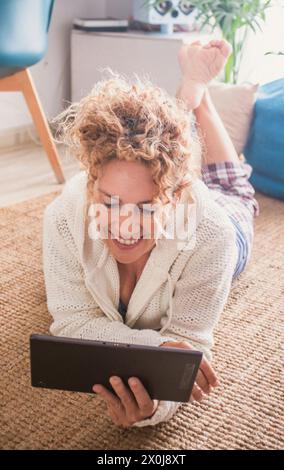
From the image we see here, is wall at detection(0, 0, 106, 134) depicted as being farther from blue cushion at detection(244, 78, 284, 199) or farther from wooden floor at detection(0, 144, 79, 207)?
blue cushion at detection(244, 78, 284, 199)

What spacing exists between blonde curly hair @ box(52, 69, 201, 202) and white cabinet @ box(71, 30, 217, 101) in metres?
1.39

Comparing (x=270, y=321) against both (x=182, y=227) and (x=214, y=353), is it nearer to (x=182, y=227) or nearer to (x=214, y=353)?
(x=214, y=353)

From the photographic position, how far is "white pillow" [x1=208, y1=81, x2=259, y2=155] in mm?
1790

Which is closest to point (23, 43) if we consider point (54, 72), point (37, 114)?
point (37, 114)

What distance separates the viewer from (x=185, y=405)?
2.85 ft

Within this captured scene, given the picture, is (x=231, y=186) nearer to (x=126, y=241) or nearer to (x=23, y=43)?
(x=126, y=241)

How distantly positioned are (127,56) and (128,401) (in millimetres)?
1762

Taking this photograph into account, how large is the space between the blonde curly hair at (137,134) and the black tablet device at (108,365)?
213 millimetres

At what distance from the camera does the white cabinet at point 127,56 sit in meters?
2.11

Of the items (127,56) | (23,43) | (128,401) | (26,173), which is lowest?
(26,173)

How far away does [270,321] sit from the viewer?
112cm

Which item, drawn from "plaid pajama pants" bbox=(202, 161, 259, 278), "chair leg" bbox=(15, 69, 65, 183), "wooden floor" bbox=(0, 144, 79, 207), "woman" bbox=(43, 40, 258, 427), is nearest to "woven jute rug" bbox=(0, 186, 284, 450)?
"woman" bbox=(43, 40, 258, 427)

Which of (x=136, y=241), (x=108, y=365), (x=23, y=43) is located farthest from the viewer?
(x=23, y=43)

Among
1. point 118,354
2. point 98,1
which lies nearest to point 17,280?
point 118,354
